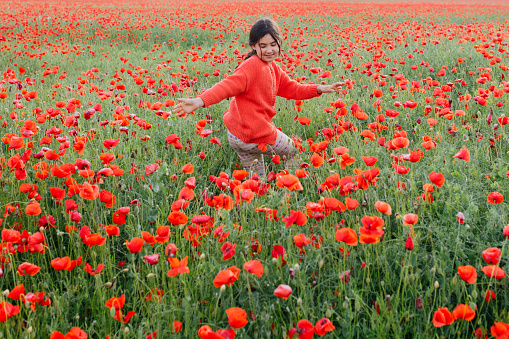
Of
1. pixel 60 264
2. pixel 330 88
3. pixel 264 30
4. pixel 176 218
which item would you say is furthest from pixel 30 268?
pixel 330 88

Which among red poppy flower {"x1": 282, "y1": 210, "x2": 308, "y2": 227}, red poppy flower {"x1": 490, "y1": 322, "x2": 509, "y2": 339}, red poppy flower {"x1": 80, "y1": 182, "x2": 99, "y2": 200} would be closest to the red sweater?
red poppy flower {"x1": 80, "y1": 182, "x2": 99, "y2": 200}

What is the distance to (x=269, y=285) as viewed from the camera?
5.43ft

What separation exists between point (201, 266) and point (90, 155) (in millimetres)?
1726

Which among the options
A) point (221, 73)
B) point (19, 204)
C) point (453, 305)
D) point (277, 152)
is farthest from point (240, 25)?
point (453, 305)

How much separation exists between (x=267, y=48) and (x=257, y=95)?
1.18ft

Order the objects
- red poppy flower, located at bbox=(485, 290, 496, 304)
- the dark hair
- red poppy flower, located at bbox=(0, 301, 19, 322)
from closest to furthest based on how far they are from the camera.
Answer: red poppy flower, located at bbox=(0, 301, 19, 322), red poppy flower, located at bbox=(485, 290, 496, 304), the dark hair

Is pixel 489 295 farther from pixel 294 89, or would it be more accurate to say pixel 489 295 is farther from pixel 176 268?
pixel 294 89

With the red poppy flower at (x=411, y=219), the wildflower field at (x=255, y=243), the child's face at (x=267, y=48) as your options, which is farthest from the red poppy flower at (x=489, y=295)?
the child's face at (x=267, y=48)

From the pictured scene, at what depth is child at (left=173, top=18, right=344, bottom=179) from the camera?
288 centimetres

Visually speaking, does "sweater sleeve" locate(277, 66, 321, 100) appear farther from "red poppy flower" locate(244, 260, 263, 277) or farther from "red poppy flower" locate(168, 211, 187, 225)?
"red poppy flower" locate(244, 260, 263, 277)

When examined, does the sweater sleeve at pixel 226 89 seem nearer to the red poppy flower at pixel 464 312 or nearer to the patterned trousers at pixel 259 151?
the patterned trousers at pixel 259 151

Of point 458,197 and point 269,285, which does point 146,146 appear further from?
point 458,197

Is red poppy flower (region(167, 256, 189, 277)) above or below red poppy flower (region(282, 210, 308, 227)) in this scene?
below

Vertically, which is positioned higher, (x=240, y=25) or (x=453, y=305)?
(x=240, y=25)
